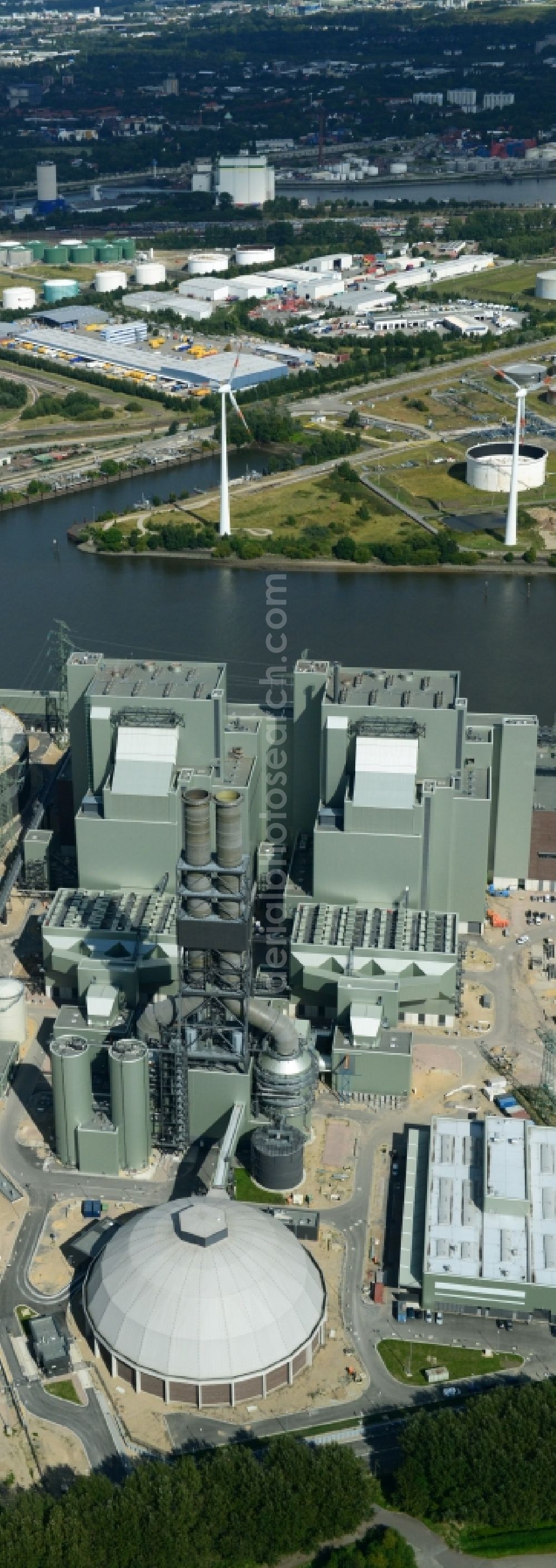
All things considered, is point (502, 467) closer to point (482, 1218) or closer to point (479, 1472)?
point (482, 1218)

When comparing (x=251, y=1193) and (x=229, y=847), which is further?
(x=251, y=1193)

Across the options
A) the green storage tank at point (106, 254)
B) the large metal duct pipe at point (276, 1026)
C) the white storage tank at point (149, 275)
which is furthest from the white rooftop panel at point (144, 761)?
the green storage tank at point (106, 254)

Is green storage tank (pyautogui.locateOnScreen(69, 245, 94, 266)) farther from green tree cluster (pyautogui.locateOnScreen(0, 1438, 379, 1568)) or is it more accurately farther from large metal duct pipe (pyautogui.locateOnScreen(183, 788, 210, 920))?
green tree cluster (pyautogui.locateOnScreen(0, 1438, 379, 1568))

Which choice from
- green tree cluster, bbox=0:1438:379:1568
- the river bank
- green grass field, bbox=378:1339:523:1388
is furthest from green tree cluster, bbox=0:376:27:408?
green tree cluster, bbox=0:1438:379:1568

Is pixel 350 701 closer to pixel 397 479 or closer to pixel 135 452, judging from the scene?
pixel 397 479

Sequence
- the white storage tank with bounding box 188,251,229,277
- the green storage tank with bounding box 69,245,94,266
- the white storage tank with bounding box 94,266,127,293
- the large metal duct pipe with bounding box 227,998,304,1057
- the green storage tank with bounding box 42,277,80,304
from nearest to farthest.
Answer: the large metal duct pipe with bounding box 227,998,304,1057 → the green storage tank with bounding box 42,277,80,304 → the white storage tank with bounding box 94,266,127,293 → the white storage tank with bounding box 188,251,229,277 → the green storage tank with bounding box 69,245,94,266

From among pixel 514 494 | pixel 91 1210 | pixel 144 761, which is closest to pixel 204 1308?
pixel 91 1210
